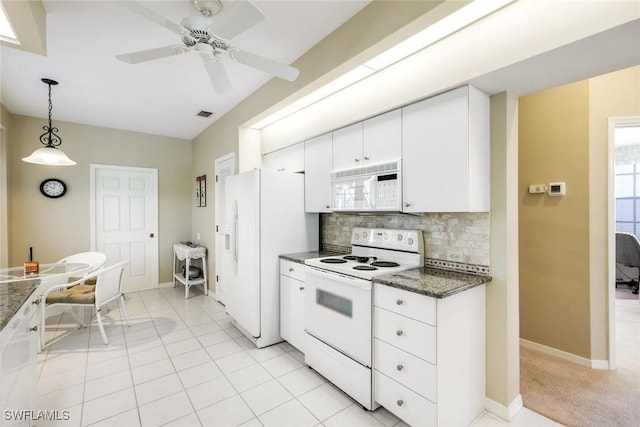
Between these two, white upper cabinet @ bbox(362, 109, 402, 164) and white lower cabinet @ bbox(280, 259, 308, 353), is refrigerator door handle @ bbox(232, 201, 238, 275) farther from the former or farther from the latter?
white upper cabinet @ bbox(362, 109, 402, 164)

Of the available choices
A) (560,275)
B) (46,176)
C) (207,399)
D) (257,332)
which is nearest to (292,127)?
(257,332)

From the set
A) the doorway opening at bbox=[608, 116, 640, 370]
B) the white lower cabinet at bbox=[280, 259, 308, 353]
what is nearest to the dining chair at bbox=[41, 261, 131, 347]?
the white lower cabinet at bbox=[280, 259, 308, 353]

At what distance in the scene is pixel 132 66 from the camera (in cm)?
277

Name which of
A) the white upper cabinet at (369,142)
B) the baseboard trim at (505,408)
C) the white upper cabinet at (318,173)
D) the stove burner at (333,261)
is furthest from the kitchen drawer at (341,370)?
the white upper cabinet at (369,142)

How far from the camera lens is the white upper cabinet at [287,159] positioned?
3272 mm

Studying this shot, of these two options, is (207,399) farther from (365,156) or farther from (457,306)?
(365,156)

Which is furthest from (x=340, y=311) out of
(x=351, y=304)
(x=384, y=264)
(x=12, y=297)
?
(x=12, y=297)

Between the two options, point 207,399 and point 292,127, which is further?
point 292,127

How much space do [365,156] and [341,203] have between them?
508 mm

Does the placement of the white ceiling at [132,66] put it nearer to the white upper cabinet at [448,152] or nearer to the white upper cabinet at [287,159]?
the white upper cabinet at [287,159]

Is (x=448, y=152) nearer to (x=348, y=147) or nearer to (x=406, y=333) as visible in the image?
(x=348, y=147)

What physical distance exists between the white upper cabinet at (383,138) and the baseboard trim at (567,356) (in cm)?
239

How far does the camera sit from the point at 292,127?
337 cm

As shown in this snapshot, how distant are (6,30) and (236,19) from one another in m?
1.39
